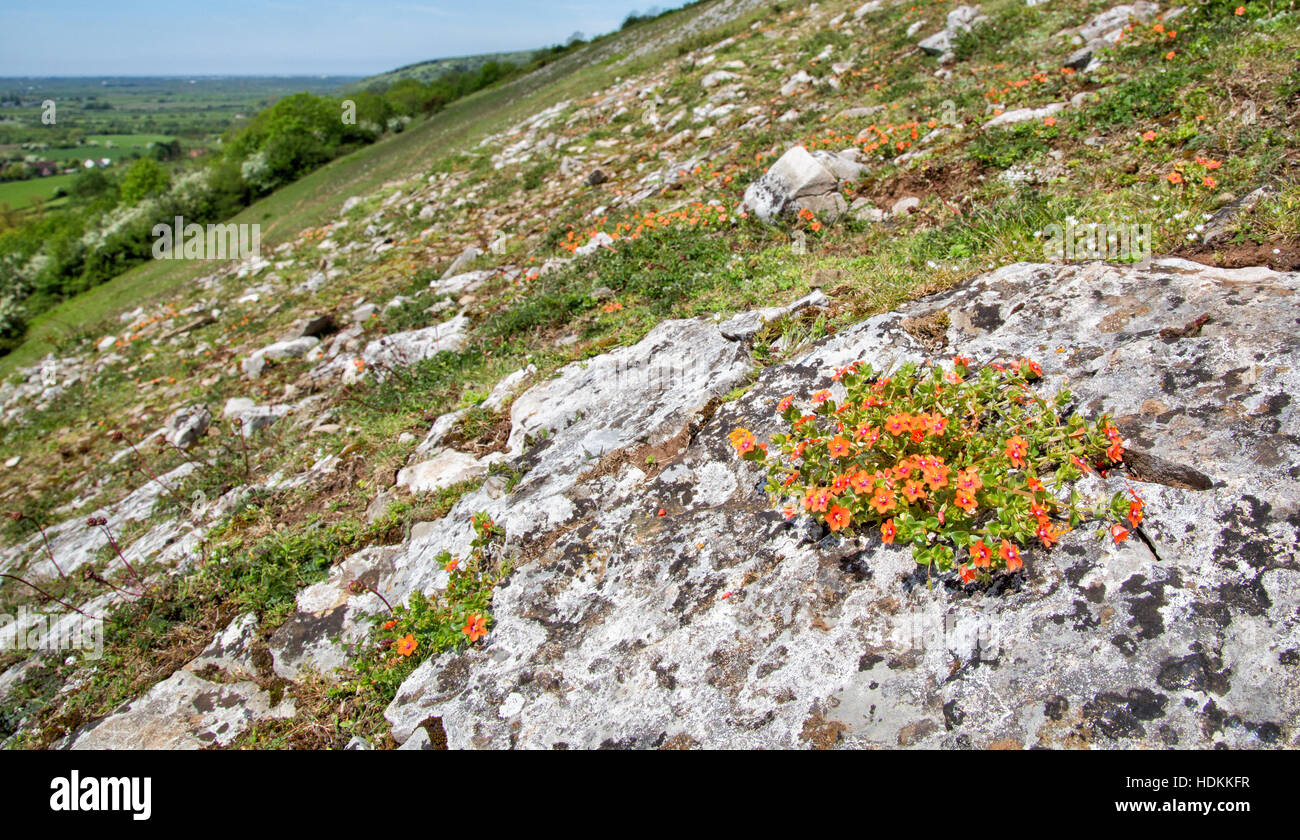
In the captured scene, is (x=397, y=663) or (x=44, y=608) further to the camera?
(x=44, y=608)

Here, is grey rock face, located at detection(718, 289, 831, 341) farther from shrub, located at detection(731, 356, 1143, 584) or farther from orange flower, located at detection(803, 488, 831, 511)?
orange flower, located at detection(803, 488, 831, 511)

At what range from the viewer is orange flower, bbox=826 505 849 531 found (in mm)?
3396

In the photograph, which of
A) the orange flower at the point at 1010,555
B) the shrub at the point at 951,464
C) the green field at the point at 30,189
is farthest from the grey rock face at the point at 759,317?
the green field at the point at 30,189

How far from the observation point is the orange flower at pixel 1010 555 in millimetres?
2900

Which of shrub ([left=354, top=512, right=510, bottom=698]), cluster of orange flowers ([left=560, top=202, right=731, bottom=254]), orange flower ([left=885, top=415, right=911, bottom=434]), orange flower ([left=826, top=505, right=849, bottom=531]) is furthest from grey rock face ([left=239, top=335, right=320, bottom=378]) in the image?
orange flower ([left=885, top=415, right=911, bottom=434])

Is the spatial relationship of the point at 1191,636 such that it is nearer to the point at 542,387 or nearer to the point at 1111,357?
the point at 1111,357

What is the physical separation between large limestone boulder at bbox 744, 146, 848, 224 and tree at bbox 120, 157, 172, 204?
1864 inches

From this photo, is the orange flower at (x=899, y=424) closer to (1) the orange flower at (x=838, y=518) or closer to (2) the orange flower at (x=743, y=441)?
(1) the orange flower at (x=838, y=518)

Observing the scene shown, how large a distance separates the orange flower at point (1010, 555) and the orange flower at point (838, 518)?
736mm

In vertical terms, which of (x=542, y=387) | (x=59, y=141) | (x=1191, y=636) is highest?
(x=59, y=141)

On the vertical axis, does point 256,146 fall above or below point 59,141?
below

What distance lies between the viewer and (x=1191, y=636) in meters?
2.66
